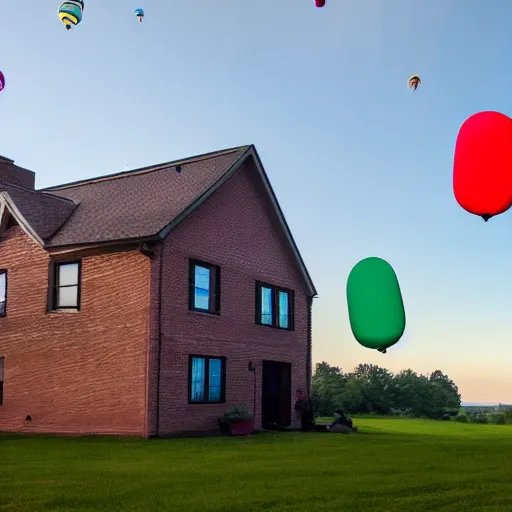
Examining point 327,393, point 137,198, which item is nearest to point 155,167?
point 137,198

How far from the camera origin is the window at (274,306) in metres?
26.7

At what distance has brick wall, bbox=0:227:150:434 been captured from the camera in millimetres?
Answer: 21797

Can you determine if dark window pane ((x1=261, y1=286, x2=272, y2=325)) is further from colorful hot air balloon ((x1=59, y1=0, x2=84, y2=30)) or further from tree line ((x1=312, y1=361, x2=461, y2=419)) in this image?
colorful hot air balloon ((x1=59, y1=0, x2=84, y2=30))

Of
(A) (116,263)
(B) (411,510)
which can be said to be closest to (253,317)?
(A) (116,263)

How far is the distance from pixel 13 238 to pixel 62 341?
13.8ft

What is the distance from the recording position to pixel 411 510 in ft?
31.9

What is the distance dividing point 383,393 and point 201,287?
15.3 metres

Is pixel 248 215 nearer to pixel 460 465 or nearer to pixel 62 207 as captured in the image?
pixel 62 207

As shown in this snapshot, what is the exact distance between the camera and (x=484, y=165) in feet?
23.4

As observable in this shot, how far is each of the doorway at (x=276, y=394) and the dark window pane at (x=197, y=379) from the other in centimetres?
376

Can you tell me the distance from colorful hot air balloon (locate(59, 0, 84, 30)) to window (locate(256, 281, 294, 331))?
1088cm

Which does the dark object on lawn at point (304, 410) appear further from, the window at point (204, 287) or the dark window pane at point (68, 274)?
the dark window pane at point (68, 274)

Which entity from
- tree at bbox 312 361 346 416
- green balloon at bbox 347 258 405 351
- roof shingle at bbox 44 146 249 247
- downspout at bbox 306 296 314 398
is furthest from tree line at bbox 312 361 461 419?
green balloon at bbox 347 258 405 351

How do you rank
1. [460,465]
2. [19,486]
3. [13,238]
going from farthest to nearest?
[13,238] < [460,465] < [19,486]
